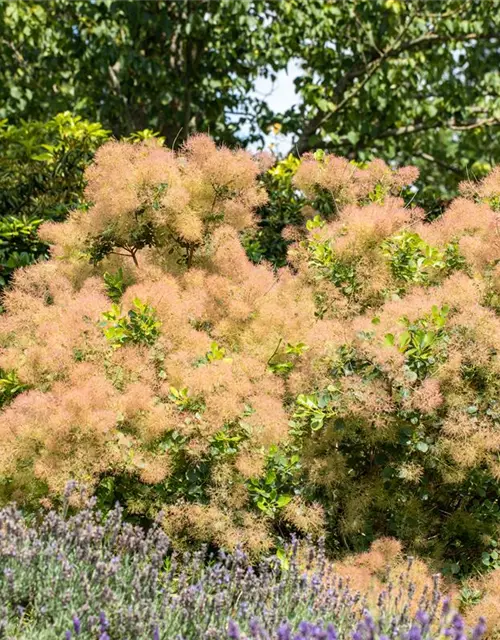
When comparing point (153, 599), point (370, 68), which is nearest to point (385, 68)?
point (370, 68)

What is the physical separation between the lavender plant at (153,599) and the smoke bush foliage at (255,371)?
1.12ft

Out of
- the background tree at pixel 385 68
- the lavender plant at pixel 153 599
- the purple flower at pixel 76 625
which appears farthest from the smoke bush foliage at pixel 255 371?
the background tree at pixel 385 68

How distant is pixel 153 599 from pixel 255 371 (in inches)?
47.9

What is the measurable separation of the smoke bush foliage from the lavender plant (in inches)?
13.5

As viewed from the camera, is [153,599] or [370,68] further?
[370,68]

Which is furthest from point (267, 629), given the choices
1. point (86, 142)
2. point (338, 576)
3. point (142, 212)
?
point (86, 142)

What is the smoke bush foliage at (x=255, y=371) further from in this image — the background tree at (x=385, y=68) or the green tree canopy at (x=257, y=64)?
the background tree at (x=385, y=68)

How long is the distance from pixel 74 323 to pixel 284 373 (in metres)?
1.04

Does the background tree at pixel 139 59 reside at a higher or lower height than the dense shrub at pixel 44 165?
higher

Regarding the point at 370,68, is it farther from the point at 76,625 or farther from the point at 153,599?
the point at 76,625

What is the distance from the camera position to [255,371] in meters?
3.78

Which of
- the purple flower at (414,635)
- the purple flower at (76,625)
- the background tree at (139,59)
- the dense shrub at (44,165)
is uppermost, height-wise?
the background tree at (139,59)

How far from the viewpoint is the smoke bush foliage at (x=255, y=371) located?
3.44 metres

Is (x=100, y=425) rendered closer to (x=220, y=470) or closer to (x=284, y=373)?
(x=220, y=470)
